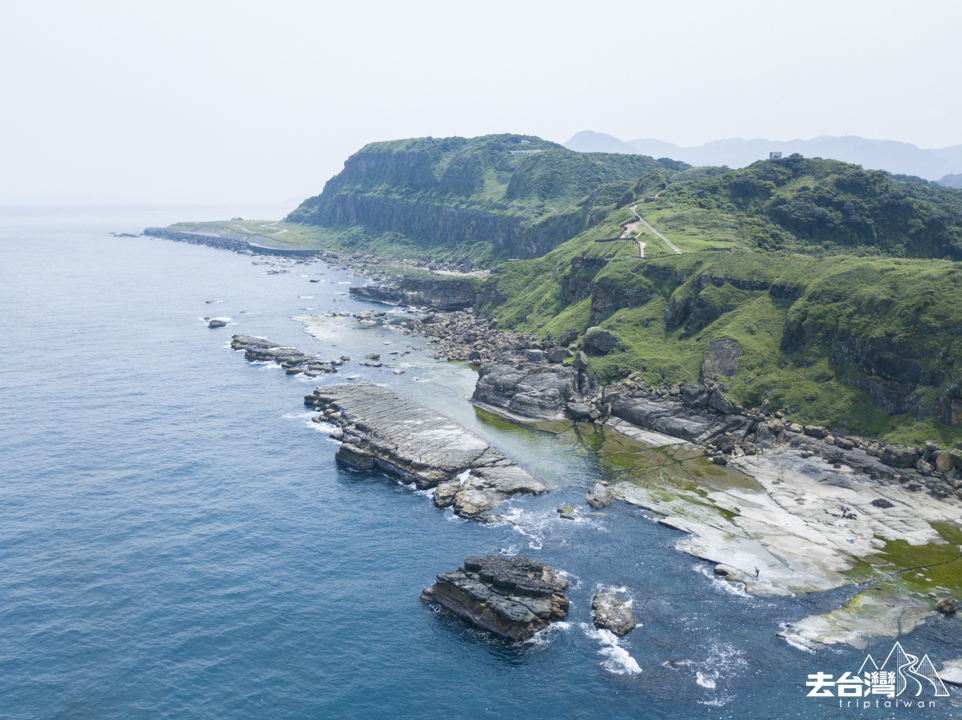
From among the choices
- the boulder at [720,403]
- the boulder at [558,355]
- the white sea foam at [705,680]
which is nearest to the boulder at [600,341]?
the boulder at [558,355]

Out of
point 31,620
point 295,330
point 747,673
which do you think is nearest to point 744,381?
point 747,673

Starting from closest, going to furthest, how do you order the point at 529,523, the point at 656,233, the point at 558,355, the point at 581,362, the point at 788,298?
the point at 529,523 → the point at 788,298 → the point at 581,362 → the point at 558,355 → the point at 656,233

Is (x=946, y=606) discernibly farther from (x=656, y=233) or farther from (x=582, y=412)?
(x=656, y=233)

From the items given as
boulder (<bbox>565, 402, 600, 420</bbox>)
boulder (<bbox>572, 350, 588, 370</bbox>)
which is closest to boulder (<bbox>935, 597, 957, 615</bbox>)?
boulder (<bbox>565, 402, 600, 420</bbox>)

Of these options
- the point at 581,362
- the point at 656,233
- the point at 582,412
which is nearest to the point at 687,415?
the point at 582,412

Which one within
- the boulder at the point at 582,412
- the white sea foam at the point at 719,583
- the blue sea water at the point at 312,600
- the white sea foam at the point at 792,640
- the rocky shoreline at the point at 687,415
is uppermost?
the rocky shoreline at the point at 687,415

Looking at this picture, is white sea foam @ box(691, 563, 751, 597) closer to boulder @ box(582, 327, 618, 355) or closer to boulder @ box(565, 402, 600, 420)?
boulder @ box(565, 402, 600, 420)

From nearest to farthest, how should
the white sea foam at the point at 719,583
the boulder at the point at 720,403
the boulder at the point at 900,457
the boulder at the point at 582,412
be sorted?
the white sea foam at the point at 719,583
the boulder at the point at 900,457
the boulder at the point at 720,403
the boulder at the point at 582,412

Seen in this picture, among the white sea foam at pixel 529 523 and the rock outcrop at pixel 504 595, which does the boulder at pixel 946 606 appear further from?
the white sea foam at pixel 529 523
